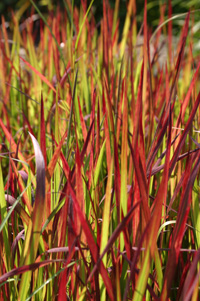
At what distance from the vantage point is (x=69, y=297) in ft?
2.24

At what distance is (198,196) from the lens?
29.1 inches

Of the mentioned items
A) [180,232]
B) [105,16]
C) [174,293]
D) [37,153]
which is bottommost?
[174,293]

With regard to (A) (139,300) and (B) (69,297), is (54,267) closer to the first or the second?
(B) (69,297)

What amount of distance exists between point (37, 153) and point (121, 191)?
0.47ft

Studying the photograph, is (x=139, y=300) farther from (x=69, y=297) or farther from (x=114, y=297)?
(x=69, y=297)

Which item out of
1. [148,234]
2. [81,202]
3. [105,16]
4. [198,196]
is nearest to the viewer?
[148,234]

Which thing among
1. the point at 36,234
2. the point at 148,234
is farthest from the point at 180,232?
the point at 36,234

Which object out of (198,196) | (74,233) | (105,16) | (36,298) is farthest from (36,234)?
(105,16)

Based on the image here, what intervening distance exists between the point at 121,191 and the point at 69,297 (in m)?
0.21

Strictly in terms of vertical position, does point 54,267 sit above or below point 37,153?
below

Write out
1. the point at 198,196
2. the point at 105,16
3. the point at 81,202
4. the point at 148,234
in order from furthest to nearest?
1. the point at 105,16
2. the point at 198,196
3. the point at 81,202
4. the point at 148,234

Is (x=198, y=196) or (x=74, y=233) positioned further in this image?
(x=198, y=196)

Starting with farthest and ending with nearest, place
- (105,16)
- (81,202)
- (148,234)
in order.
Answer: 1. (105,16)
2. (81,202)
3. (148,234)

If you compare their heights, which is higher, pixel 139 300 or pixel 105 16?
pixel 105 16
